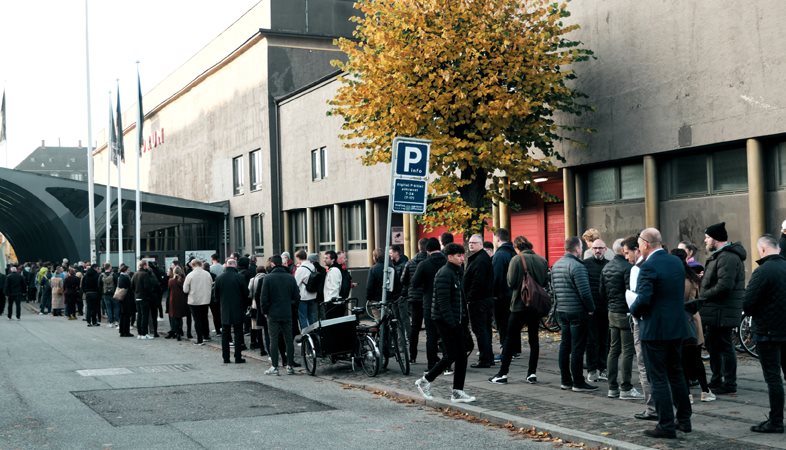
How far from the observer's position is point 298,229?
3934 centimetres

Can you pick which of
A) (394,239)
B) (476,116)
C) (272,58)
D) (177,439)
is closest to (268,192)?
(272,58)

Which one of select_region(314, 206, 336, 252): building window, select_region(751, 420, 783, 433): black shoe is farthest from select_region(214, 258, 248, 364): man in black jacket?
select_region(314, 206, 336, 252): building window

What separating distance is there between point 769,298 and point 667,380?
1236 mm

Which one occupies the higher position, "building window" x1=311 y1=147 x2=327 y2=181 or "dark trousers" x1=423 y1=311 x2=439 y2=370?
"building window" x1=311 y1=147 x2=327 y2=181

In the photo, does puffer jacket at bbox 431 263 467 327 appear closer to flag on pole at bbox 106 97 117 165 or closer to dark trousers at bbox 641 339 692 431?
dark trousers at bbox 641 339 692 431

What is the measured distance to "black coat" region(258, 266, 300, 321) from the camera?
14.1m

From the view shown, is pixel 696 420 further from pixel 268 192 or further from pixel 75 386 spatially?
pixel 268 192

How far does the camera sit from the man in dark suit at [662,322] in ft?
26.2

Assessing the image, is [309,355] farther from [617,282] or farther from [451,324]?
[617,282]

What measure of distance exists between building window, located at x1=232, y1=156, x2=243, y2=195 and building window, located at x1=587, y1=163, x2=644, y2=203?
26.2 metres

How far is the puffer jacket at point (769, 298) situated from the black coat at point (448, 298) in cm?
312

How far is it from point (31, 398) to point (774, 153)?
12655 mm

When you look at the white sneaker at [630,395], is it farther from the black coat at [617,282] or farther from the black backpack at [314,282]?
the black backpack at [314,282]

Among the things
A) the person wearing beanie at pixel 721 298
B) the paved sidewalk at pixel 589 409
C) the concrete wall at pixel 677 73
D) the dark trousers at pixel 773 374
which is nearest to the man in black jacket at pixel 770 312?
the dark trousers at pixel 773 374
